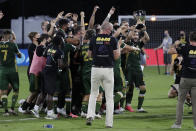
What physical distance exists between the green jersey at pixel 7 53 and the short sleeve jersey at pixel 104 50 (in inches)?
131

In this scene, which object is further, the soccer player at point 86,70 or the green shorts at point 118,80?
the green shorts at point 118,80

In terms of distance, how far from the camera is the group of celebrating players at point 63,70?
14984 mm

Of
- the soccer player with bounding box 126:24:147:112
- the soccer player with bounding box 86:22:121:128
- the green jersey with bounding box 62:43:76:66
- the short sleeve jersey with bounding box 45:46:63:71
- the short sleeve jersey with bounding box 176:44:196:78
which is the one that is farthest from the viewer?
the soccer player with bounding box 126:24:147:112

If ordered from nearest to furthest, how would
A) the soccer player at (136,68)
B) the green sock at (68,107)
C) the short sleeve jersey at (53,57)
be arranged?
the short sleeve jersey at (53,57) → the green sock at (68,107) → the soccer player at (136,68)

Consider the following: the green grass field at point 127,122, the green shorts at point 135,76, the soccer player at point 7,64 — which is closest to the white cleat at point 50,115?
the green grass field at point 127,122

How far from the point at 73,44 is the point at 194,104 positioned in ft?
12.9

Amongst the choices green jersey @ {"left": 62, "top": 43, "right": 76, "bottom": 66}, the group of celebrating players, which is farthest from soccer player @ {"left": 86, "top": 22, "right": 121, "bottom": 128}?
green jersey @ {"left": 62, "top": 43, "right": 76, "bottom": 66}

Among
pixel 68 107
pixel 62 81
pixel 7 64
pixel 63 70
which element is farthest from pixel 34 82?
pixel 68 107

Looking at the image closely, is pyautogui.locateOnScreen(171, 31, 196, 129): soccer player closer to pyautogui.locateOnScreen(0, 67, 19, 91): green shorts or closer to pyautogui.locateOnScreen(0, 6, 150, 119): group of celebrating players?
pyautogui.locateOnScreen(0, 6, 150, 119): group of celebrating players

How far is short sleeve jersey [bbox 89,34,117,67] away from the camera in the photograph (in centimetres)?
1327

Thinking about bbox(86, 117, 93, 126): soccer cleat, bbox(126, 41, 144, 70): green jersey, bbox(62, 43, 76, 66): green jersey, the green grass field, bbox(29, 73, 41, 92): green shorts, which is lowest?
the green grass field

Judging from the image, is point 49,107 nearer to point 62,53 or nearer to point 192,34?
point 62,53

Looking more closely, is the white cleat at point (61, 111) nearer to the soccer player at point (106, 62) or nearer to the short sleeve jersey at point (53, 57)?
the short sleeve jersey at point (53, 57)

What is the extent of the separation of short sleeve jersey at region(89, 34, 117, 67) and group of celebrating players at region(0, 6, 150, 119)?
1.11 meters
